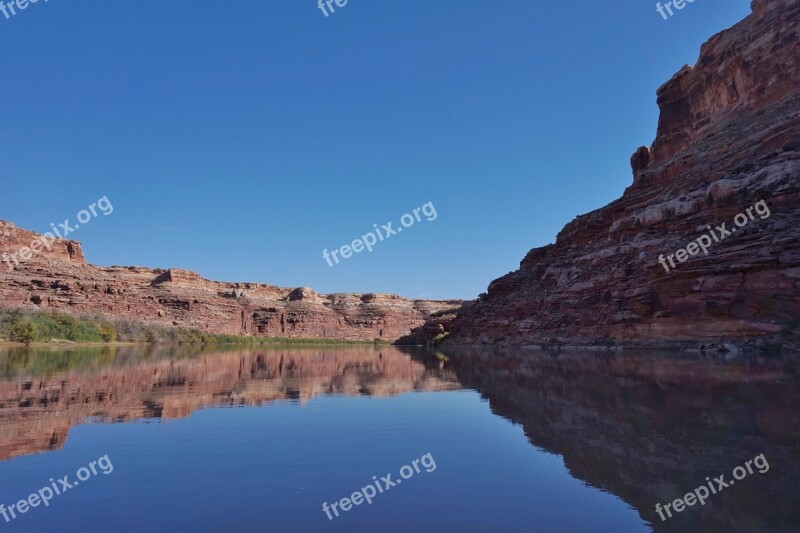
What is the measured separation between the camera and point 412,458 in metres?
6.18

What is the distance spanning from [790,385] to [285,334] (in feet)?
329

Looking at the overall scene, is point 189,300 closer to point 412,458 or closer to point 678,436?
point 412,458

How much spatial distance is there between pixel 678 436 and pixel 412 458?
3873 mm

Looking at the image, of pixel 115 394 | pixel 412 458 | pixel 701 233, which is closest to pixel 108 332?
pixel 115 394

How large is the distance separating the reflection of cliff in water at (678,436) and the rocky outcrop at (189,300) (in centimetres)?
6266

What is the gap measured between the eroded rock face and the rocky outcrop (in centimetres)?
5647

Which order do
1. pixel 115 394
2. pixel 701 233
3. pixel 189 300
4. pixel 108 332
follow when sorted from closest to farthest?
1. pixel 115 394
2. pixel 701 233
3. pixel 108 332
4. pixel 189 300

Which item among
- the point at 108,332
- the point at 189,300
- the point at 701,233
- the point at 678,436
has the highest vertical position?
the point at 189,300

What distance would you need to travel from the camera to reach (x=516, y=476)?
17.5 feet

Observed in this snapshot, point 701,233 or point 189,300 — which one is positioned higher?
point 189,300

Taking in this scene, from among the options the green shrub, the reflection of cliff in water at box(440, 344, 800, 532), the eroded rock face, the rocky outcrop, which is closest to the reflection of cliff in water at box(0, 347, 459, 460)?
the reflection of cliff in water at box(440, 344, 800, 532)

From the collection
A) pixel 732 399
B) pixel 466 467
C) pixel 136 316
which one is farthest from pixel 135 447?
pixel 136 316

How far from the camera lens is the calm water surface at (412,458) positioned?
410cm

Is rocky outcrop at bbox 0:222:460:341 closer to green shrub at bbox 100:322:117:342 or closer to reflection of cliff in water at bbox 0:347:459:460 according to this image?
green shrub at bbox 100:322:117:342
